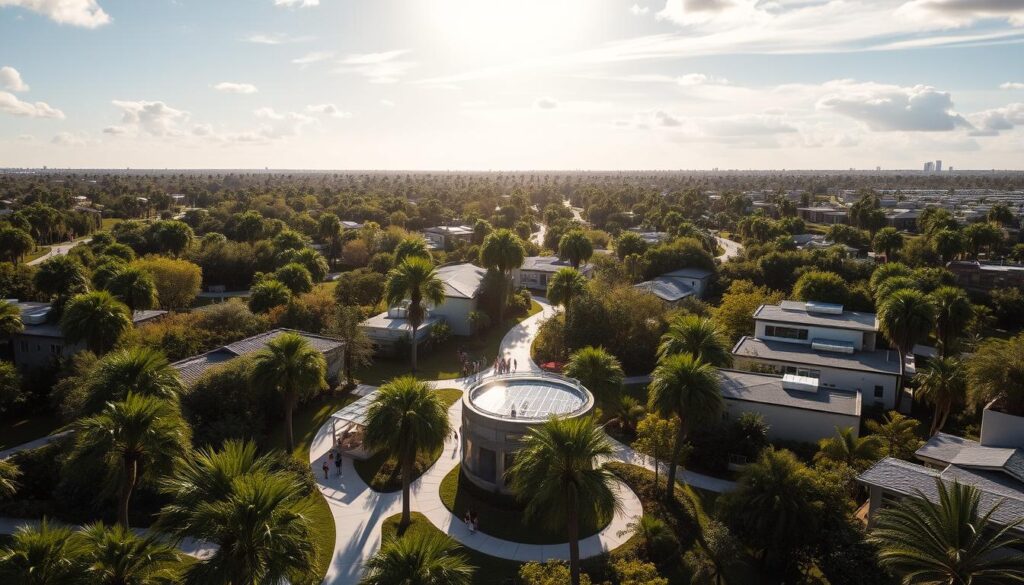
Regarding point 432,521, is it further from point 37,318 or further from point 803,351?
point 37,318

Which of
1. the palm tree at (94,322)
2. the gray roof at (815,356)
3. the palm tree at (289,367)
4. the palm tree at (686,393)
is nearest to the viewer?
the palm tree at (686,393)

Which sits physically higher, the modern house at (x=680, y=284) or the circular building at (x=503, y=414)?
the modern house at (x=680, y=284)

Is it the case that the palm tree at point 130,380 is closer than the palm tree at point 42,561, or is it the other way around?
the palm tree at point 42,561

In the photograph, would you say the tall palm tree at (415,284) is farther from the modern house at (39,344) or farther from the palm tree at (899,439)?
the palm tree at (899,439)

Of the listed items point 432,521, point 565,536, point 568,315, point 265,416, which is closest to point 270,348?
point 265,416

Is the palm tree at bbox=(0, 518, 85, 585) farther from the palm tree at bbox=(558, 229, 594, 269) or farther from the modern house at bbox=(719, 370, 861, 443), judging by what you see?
the palm tree at bbox=(558, 229, 594, 269)

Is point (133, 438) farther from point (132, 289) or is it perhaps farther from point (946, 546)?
point (132, 289)

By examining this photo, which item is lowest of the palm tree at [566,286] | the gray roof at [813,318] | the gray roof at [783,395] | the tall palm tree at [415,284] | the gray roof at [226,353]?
the gray roof at [783,395]

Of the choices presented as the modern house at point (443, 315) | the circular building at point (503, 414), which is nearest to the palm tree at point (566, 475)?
the circular building at point (503, 414)
